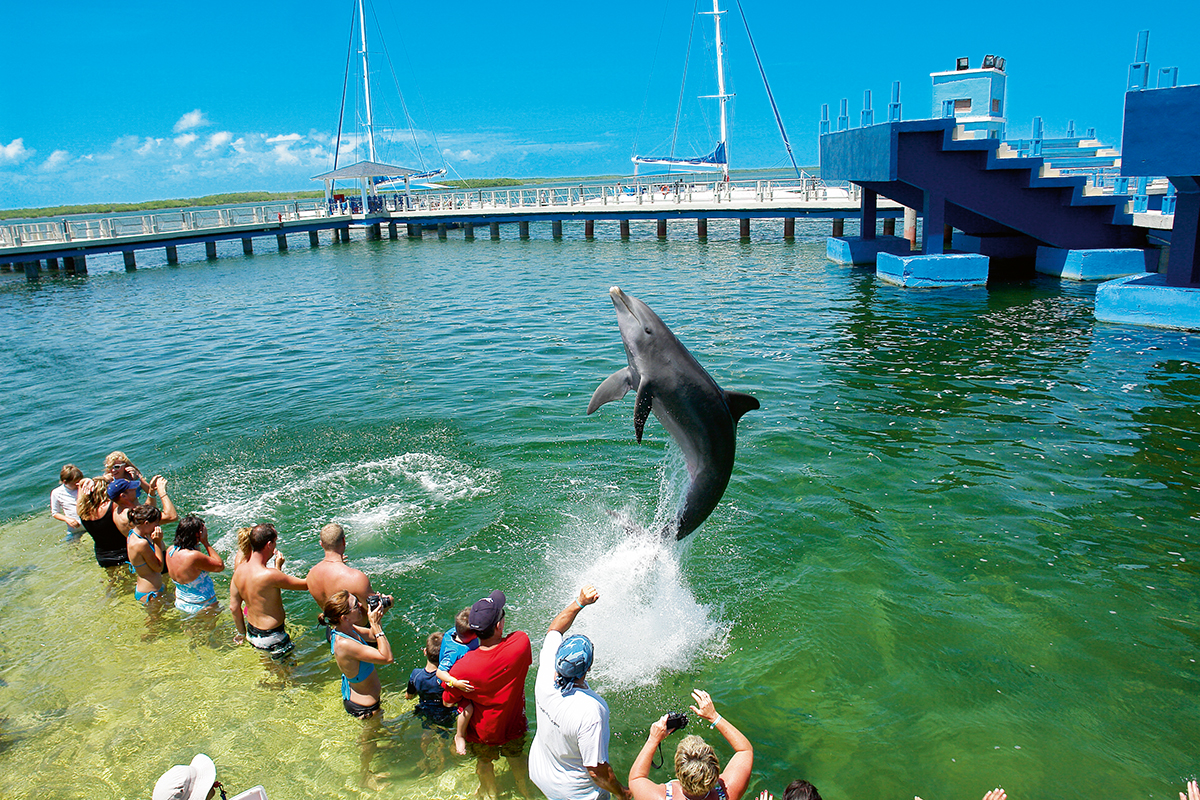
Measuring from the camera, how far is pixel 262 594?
274 inches

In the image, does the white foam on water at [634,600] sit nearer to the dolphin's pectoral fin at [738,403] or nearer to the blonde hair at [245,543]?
the dolphin's pectoral fin at [738,403]

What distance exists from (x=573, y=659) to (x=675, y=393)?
8.50 feet

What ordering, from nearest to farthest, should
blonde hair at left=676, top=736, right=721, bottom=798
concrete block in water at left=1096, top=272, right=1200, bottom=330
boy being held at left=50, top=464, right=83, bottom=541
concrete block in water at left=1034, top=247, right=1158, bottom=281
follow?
blonde hair at left=676, top=736, right=721, bottom=798
boy being held at left=50, top=464, right=83, bottom=541
concrete block in water at left=1096, top=272, right=1200, bottom=330
concrete block in water at left=1034, top=247, right=1158, bottom=281

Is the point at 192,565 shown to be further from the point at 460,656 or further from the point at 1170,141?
the point at 1170,141

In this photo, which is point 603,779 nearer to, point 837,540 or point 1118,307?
→ point 837,540

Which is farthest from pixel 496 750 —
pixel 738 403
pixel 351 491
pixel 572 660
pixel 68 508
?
pixel 68 508

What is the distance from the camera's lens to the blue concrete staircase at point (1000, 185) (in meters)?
22.8

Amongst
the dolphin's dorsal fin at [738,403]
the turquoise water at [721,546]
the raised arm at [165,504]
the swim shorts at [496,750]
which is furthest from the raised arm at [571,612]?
the raised arm at [165,504]

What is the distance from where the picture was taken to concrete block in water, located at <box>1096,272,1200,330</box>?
17203mm

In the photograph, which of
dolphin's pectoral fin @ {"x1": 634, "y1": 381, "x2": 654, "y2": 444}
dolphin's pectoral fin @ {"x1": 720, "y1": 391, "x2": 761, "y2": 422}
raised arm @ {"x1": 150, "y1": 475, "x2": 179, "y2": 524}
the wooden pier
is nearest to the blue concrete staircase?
the wooden pier

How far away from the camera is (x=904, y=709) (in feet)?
21.2

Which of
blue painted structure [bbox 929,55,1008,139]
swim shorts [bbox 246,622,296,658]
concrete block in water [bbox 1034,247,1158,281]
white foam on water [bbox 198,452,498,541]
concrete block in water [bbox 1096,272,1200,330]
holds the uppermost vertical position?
blue painted structure [bbox 929,55,1008,139]

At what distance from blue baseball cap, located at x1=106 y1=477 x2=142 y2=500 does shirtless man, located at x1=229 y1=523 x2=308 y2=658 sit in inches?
89.8

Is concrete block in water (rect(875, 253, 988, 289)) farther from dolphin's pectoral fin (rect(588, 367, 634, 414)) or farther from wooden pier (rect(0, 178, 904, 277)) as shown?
dolphin's pectoral fin (rect(588, 367, 634, 414))
